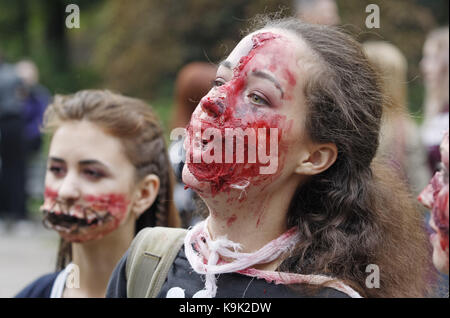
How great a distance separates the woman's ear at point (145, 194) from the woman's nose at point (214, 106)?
1160mm

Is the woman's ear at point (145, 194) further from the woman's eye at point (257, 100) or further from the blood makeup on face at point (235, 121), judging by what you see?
the woman's eye at point (257, 100)

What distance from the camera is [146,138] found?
339 cm

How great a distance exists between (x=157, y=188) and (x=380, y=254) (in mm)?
1337

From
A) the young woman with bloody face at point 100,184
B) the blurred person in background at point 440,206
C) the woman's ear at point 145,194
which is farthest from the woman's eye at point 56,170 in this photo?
the blurred person in background at point 440,206

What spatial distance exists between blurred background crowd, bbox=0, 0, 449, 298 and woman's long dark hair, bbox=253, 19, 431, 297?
0.77ft

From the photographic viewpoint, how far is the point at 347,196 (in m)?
2.38

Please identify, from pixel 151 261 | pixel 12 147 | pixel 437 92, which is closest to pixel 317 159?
pixel 151 261

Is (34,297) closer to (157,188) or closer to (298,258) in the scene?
(157,188)

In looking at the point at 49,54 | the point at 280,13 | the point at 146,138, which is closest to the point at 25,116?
the point at 146,138

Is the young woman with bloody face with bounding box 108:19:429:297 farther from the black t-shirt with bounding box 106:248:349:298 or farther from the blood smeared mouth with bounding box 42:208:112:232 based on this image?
the blood smeared mouth with bounding box 42:208:112:232

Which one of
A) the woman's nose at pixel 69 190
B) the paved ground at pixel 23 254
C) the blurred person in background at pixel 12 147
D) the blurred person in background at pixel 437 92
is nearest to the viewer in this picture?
the woman's nose at pixel 69 190

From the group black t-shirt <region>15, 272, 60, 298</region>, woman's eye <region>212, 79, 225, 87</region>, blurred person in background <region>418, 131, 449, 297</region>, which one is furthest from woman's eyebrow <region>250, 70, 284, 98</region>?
black t-shirt <region>15, 272, 60, 298</region>

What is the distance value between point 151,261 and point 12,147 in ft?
25.9

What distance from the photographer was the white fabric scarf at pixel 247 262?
2217 millimetres
